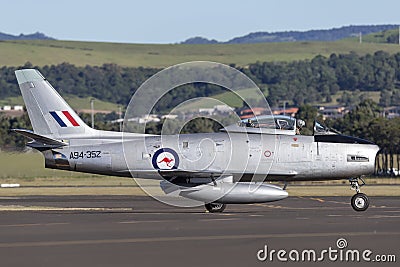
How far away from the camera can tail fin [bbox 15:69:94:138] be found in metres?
33.4

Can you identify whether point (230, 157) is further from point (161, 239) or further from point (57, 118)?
point (161, 239)

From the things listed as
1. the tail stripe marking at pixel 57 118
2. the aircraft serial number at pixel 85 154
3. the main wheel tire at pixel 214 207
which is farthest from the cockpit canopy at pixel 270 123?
the tail stripe marking at pixel 57 118

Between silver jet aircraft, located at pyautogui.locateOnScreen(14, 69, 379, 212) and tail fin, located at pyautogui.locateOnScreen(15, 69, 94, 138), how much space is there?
72 centimetres

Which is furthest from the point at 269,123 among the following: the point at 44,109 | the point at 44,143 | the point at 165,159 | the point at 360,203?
the point at 44,109

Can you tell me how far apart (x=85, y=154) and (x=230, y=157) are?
4.94 meters

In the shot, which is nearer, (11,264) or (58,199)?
(11,264)

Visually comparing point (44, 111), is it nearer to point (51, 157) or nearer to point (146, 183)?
point (51, 157)

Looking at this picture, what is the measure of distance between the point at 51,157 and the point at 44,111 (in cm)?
170

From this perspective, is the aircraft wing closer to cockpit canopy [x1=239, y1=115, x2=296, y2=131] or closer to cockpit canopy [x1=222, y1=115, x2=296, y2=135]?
cockpit canopy [x1=222, y1=115, x2=296, y2=135]

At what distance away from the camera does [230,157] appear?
31500mm

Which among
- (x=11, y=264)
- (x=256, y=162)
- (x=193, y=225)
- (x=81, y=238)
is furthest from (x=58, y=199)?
(x=11, y=264)

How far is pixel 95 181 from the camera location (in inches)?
2574

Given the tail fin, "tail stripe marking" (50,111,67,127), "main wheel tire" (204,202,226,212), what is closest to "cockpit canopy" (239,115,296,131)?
"main wheel tire" (204,202,226,212)

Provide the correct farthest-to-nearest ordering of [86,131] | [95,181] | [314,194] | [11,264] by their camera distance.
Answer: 1. [95,181]
2. [314,194]
3. [86,131]
4. [11,264]
